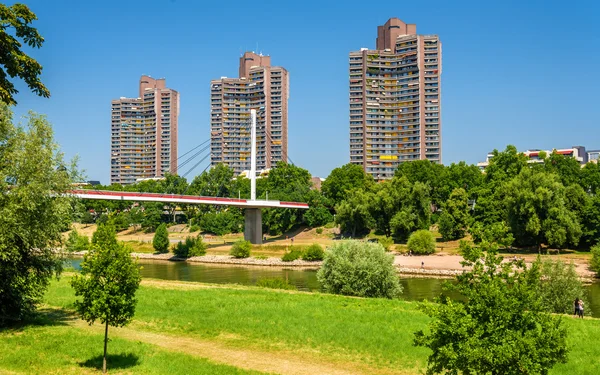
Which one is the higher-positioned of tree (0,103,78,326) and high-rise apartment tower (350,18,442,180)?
high-rise apartment tower (350,18,442,180)

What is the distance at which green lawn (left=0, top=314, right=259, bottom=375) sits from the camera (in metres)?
13.3

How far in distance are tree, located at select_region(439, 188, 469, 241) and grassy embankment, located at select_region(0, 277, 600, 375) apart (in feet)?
131

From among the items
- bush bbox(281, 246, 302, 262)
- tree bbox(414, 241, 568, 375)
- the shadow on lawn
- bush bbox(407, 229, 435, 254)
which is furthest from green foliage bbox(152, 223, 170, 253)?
tree bbox(414, 241, 568, 375)

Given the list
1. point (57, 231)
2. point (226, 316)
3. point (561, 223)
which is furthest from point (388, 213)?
point (57, 231)

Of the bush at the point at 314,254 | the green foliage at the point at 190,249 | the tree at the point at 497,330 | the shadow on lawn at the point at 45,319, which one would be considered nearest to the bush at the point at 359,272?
the shadow on lawn at the point at 45,319

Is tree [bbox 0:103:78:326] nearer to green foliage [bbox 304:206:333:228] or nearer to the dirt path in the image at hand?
the dirt path

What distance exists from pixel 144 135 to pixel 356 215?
106705 mm

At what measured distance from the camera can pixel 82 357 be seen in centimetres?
1424

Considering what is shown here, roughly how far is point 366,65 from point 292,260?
61.4 meters

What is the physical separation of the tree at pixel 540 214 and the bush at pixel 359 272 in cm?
2695

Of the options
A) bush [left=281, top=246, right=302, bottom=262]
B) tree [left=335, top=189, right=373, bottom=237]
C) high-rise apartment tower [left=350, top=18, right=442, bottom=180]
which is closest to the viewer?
bush [left=281, top=246, right=302, bottom=262]

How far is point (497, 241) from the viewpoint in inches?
431

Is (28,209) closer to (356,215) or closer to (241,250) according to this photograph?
(241,250)

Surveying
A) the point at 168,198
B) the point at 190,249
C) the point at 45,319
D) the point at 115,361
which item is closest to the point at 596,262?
the point at 115,361
